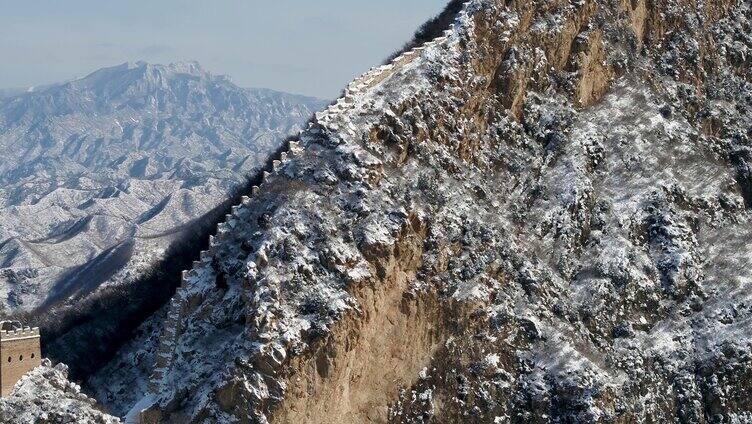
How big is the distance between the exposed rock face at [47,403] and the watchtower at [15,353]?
0.32 metres

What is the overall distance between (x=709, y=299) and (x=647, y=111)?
13.1 m

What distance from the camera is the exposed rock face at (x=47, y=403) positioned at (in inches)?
1574

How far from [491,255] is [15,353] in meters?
22.3

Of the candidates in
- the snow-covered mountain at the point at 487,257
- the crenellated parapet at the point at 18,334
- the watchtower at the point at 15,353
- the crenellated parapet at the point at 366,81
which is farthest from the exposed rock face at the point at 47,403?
the crenellated parapet at the point at 366,81

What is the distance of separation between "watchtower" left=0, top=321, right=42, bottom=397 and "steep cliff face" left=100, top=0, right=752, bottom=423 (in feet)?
17.1

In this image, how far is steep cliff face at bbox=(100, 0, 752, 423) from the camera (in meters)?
43.0

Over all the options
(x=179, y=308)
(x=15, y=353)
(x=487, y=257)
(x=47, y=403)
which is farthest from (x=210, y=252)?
(x=487, y=257)

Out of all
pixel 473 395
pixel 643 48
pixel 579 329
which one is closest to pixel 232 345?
pixel 473 395

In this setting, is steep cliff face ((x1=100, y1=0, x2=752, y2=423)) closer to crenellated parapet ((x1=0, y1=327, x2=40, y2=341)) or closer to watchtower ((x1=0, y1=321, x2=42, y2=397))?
watchtower ((x1=0, y1=321, x2=42, y2=397))

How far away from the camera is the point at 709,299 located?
5069 cm

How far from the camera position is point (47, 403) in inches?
1609

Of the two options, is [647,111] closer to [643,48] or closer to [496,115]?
[643,48]

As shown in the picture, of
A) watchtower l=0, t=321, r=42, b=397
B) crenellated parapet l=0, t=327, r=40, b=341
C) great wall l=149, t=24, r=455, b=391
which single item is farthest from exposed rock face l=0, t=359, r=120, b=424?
great wall l=149, t=24, r=455, b=391

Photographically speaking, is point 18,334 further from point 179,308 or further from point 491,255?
point 491,255
